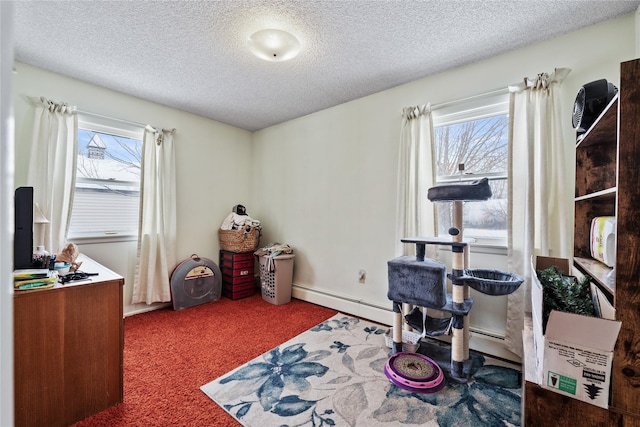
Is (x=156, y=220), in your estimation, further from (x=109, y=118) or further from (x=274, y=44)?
(x=274, y=44)

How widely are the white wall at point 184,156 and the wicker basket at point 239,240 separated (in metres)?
0.16

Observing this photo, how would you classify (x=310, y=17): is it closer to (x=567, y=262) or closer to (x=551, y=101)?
(x=551, y=101)

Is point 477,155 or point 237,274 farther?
point 237,274

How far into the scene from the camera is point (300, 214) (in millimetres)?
3535

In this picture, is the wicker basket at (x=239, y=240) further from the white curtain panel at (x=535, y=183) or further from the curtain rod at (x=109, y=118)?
the white curtain panel at (x=535, y=183)

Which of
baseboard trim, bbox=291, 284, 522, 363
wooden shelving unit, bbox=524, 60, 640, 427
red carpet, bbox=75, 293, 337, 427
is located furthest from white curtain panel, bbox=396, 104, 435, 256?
wooden shelving unit, bbox=524, 60, 640, 427

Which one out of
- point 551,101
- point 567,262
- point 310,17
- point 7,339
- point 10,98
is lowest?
point 567,262

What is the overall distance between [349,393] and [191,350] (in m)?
1.30

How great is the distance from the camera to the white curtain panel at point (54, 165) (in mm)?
2338

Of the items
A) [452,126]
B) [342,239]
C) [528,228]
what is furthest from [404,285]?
[452,126]

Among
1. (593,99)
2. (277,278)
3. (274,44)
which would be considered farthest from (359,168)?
(593,99)

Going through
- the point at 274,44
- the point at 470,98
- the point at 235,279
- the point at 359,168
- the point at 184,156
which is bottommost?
the point at 235,279

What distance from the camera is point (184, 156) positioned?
3346 millimetres

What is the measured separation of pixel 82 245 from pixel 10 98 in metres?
3.06
